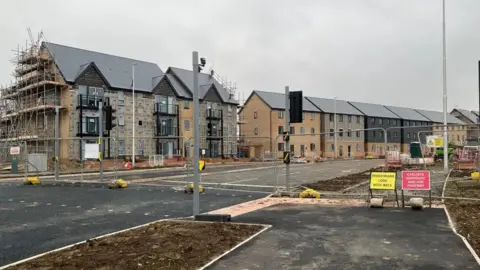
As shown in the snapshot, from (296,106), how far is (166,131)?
43.3 meters

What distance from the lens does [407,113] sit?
344ft

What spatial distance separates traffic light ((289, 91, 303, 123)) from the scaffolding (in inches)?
1458

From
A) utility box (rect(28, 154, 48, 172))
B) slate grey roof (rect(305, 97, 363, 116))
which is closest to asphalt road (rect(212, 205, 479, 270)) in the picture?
utility box (rect(28, 154, 48, 172))

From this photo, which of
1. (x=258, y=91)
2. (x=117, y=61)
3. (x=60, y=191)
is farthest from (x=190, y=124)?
(x=60, y=191)

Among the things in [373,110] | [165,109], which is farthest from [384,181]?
[373,110]

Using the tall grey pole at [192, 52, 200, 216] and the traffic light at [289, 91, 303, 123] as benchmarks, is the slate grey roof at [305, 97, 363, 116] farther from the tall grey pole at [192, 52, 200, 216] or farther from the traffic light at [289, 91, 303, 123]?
the tall grey pole at [192, 52, 200, 216]

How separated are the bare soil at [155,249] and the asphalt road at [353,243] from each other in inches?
→ 18.9

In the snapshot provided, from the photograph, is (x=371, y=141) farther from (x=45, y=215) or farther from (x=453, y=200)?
(x=45, y=215)

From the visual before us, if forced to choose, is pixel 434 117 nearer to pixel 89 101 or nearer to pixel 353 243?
pixel 89 101

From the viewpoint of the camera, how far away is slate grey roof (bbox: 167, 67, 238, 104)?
206 ft

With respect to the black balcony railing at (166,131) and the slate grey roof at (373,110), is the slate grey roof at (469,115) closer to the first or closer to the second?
the slate grey roof at (373,110)

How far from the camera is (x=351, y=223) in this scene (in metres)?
10.9

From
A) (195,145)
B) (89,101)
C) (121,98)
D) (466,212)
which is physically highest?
(121,98)

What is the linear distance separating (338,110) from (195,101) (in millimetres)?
78546
